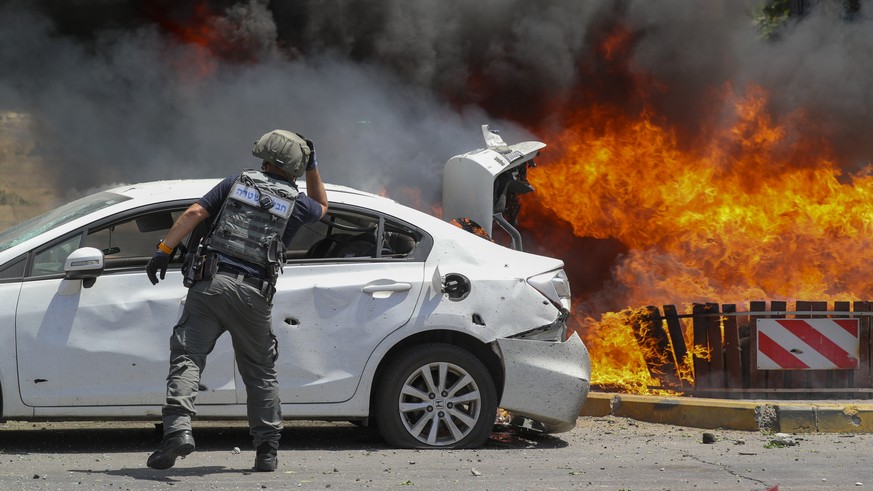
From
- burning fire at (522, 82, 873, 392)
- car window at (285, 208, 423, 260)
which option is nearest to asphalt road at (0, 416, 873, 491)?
car window at (285, 208, 423, 260)

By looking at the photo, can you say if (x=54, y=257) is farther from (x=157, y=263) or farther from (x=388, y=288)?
(x=388, y=288)

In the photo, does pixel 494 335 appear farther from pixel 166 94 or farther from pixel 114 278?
pixel 166 94

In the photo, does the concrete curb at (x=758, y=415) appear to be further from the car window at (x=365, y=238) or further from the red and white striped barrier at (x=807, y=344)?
the car window at (x=365, y=238)

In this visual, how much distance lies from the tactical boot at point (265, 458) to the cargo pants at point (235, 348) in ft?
0.09

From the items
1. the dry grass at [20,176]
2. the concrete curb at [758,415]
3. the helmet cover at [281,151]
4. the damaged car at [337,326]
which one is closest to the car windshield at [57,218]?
the damaged car at [337,326]

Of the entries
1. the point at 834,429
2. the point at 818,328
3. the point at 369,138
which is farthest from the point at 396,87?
the point at 834,429

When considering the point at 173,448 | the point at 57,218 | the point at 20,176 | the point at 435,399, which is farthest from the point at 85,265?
the point at 20,176

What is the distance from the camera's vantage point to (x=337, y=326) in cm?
664

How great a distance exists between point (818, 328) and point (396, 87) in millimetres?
4250

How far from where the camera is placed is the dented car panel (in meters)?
6.86

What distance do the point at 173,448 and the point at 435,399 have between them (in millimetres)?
1645

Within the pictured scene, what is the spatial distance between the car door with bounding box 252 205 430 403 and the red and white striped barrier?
3168mm

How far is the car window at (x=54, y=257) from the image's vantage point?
6406 mm

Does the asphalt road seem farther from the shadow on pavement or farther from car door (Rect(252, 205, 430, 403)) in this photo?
car door (Rect(252, 205, 430, 403))
